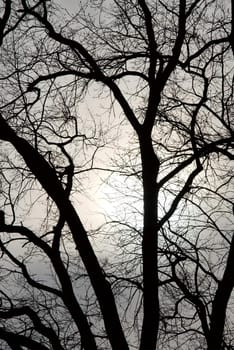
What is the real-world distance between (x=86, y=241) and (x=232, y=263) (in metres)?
1.85

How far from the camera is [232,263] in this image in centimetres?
Result: 588

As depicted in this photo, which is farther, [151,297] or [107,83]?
[107,83]

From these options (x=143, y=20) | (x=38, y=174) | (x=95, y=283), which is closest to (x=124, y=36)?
(x=143, y=20)

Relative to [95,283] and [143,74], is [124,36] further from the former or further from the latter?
[95,283]

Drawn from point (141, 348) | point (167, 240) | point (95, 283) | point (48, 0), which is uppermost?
point (48, 0)

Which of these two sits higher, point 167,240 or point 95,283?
point 167,240

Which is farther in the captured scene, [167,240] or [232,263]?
[167,240]

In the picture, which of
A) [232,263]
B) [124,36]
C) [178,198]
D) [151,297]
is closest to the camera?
[232,263]

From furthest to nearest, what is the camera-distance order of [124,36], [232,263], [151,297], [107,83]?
[124,36] < [107,83] < [151,297] < [232,263]

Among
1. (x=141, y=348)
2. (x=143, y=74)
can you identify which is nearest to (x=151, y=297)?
(x=141, y=348)

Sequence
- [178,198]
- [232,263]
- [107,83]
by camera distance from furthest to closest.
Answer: [107,83], [178,198], [232,263]

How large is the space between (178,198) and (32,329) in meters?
2.76

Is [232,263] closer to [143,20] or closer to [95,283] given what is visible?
[95,283]

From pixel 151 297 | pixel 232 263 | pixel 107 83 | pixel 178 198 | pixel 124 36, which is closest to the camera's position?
pixel 232 263
